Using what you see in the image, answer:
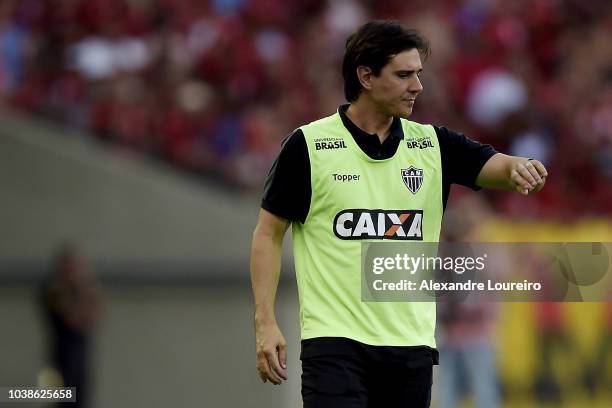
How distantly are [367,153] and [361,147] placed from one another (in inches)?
1.4

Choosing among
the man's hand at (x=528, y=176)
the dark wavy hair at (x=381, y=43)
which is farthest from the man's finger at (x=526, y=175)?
the dark wavy hair at (x=381, y=43)

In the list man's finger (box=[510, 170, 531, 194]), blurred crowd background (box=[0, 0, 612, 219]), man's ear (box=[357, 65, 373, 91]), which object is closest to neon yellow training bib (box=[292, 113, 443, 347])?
man's ear (box=[357, 65, 373, 91])

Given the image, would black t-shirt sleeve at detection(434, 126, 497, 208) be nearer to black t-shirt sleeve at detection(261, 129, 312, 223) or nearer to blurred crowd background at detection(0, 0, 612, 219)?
black t-shirt sleeve at detection(261, 129, 312, 223)

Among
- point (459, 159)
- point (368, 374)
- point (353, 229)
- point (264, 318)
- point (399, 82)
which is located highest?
point (399, 82)

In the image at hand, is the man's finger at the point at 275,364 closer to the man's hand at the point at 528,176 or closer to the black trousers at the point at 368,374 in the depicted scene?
the black trousers at the point at 368,374

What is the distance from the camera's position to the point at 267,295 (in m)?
5.77

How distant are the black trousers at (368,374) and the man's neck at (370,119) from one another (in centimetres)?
90

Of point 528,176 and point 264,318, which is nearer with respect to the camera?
point 528,176

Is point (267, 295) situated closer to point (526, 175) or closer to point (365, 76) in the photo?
point (365, 76)

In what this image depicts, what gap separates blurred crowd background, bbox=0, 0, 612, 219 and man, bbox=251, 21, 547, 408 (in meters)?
7.87

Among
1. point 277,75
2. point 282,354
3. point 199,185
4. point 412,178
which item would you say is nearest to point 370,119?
point 412,178

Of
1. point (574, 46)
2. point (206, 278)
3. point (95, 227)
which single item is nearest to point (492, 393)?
point (206, 278)

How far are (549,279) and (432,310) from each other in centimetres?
112

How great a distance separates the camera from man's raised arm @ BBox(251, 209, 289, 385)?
5.64 metres
